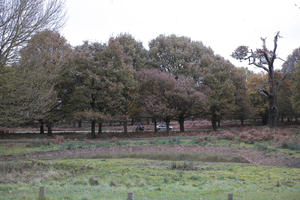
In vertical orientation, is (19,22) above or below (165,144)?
above

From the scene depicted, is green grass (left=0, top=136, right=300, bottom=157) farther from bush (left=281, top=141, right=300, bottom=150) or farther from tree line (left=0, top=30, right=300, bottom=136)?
tree line (left=0, top=30, right=300, bottom=136)

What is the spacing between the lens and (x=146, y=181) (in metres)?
11.2

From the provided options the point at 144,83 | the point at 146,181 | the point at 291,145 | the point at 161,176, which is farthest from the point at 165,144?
the point at 146,181

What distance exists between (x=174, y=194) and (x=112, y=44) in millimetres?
27546

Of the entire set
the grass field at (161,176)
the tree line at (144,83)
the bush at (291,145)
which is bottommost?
the grass field at (161,176)

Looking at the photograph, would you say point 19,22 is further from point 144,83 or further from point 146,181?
point 144,83

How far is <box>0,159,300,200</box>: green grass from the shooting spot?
28.3 ft

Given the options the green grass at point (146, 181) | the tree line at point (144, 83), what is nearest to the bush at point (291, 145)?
the green grass at point (146, 181)

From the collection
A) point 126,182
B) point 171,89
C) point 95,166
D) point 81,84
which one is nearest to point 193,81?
point 171,89

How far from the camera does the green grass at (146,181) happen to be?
8633 millimetres

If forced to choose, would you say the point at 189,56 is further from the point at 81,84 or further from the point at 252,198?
the point at 252,198

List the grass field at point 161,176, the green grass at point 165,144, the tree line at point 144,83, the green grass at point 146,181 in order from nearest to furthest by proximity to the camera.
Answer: the green grass at point 146,181 < the grass field at point 161,176 < the green grass at point 165,144 < the tree line at point 144,83

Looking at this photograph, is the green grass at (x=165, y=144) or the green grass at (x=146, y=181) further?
the green grass at (x=165, y=144)

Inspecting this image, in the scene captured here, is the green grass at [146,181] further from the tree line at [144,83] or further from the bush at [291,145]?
the tree line at [144,83]
